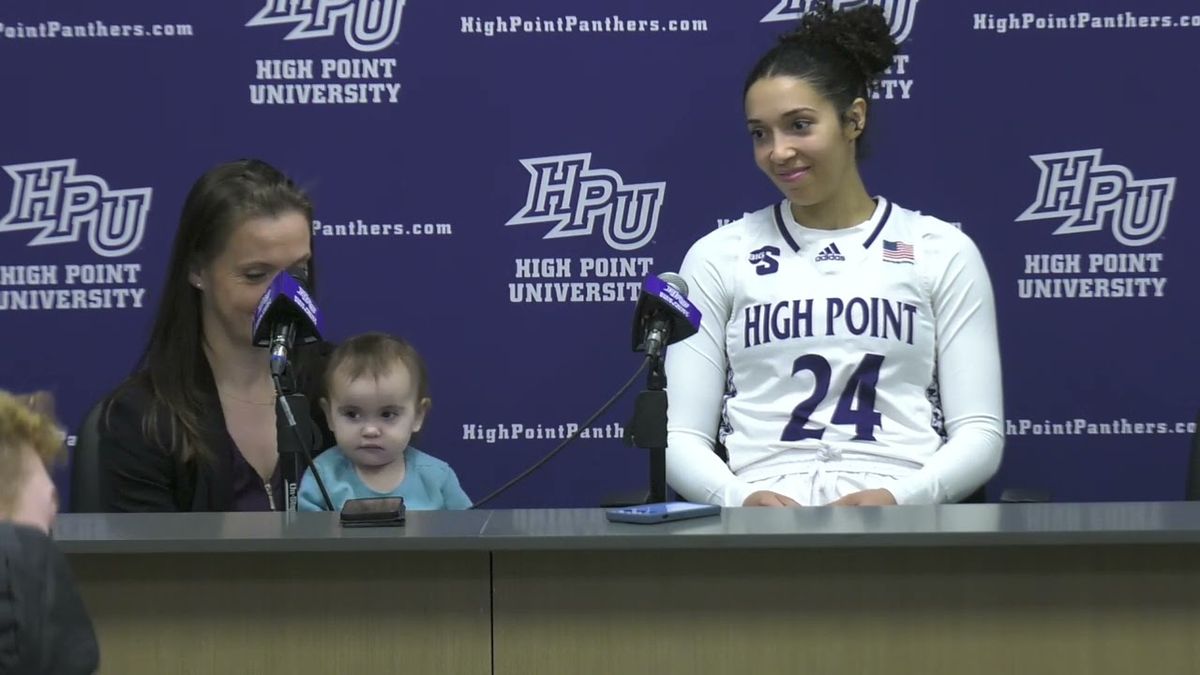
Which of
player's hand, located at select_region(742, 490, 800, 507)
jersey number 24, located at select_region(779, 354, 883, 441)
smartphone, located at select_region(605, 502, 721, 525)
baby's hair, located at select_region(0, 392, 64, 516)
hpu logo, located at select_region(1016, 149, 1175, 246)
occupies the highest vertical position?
hpu logo, located at select_region(1016, 149, 1175, 246)

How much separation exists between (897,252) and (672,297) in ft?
3.39

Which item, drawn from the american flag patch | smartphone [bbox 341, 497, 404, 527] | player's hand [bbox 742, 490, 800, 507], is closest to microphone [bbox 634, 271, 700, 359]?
Result: smartphone [bbox 341, 497, 404, 527]

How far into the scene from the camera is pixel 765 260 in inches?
123

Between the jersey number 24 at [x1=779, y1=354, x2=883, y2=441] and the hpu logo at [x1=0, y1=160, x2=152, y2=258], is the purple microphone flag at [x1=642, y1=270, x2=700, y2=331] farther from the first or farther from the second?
the hpu logo at [x1=0, y1=160, x2=152, y2=258]

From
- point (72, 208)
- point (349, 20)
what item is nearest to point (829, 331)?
point (349, 20)

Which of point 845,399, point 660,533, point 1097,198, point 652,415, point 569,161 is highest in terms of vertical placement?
point 569,161

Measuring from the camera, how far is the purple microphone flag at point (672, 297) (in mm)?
2193

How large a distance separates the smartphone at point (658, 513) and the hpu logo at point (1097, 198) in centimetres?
206

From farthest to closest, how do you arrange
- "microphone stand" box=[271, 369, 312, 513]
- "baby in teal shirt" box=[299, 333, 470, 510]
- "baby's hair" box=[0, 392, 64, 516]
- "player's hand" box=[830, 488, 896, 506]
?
1. "baby in teal shirt" box=[299, 333, 470, 510]
2. "player's hand" box=[830, 488, 896, 506]
3. "microphone stand" box=[271, 369, 312, 513]
4. "baby's hair" box=[0, 392, 64, 516]

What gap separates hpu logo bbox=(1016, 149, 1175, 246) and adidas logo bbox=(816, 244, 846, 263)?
3.09ft

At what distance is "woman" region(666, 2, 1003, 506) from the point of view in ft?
9.68

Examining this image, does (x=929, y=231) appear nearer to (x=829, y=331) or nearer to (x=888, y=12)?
(x=829, y=331)

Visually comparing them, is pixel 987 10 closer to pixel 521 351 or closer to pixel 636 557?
pixel 521 351

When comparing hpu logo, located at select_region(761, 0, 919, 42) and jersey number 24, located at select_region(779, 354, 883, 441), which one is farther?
hpu logo, located at select_region(761, 0, 919, 42)
